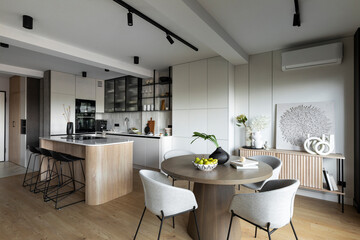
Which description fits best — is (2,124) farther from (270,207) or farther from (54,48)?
(270,207)

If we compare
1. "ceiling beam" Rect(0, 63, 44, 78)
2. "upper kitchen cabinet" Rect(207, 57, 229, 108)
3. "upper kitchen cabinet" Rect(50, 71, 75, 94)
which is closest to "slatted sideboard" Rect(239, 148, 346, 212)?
"upper kitchen cabinet" Rect(207, 57, 229, 108)

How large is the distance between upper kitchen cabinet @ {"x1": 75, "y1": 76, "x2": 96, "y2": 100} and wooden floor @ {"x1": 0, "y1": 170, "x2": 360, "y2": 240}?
10.3 feet

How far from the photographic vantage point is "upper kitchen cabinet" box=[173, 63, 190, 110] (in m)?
4.30

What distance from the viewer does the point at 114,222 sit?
2.36 m

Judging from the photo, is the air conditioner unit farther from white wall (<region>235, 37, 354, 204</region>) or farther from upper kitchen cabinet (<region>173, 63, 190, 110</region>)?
upper kitchen cabinet (<region>173, 63, 190, 110</region>)

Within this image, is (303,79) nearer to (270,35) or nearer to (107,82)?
(270,35)

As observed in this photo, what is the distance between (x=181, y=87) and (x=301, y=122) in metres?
2.47

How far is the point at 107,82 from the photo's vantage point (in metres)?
6.12

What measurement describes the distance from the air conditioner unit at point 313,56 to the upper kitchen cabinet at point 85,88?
16.7 feet

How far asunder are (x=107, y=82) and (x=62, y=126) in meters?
1.93

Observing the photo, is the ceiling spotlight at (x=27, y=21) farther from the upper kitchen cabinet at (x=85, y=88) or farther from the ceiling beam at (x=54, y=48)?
the upper kitchen cabinet at (x=85, y=88)

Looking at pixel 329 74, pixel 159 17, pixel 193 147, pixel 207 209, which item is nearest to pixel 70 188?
pixel 193 147

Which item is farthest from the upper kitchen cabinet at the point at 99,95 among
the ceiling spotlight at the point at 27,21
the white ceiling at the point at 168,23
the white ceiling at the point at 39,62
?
the ceiling spotlight at the point at 27,21

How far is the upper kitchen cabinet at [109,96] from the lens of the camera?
5.97 meters
